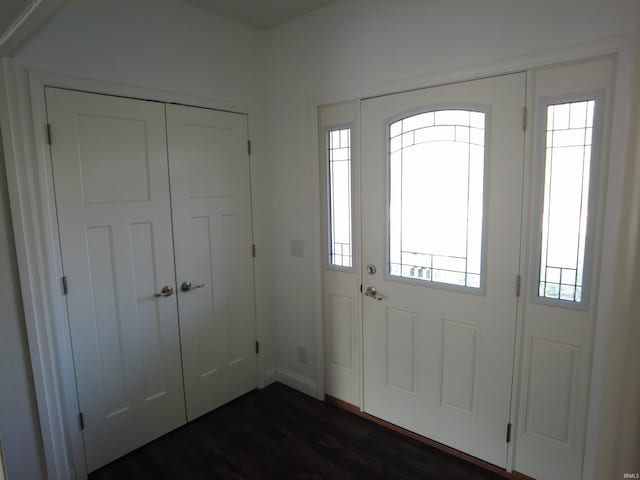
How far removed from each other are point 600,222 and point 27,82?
272cm

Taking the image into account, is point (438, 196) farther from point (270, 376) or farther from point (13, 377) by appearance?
point (13, 377)

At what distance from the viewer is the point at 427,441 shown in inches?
96.4

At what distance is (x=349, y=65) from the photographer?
251 cm

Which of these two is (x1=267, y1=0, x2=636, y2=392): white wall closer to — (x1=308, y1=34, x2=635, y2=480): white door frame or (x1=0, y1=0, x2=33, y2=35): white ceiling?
(x1=308, y1=34, x2=635, y2=480): white door frame

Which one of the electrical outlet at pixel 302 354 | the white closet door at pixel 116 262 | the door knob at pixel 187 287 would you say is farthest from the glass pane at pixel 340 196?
the white closet door at pixel 116 262

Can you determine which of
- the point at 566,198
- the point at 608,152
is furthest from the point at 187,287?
the point at 608,152

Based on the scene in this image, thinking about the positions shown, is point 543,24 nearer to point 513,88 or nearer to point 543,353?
point 513,88

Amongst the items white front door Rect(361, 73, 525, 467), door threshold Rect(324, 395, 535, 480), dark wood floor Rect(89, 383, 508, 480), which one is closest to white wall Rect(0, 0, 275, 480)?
dark wood floor Rect(89, 383, 508, 480)

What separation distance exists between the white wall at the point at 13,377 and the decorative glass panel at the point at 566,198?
2.54 metres

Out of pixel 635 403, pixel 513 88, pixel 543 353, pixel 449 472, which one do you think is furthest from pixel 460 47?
pixel 449 472

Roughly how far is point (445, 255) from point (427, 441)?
1.17m

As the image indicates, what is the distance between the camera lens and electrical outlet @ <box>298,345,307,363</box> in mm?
3045

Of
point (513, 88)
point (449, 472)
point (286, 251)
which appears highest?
point (513, 88)

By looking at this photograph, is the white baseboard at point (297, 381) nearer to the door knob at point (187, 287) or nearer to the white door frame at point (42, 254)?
the door knob at point (187, 287)
